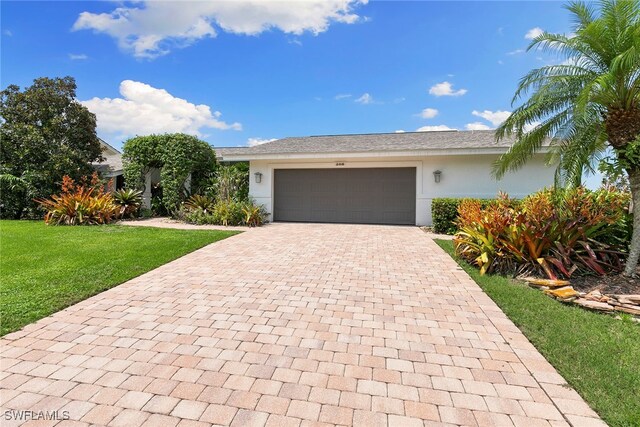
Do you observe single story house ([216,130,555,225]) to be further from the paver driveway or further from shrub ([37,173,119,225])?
the paver driveway

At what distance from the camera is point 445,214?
1073 centimetres

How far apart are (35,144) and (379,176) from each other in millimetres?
15446

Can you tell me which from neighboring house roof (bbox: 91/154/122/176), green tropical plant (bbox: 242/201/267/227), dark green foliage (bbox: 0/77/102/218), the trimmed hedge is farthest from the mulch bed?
neighboring house roof (bbox: 91/154/122/176)

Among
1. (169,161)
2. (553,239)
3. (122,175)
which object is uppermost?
(169,161)

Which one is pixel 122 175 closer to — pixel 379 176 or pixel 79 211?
pixel 79 211

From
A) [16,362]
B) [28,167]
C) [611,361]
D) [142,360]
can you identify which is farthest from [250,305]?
[28,167]

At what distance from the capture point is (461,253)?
6879 millimetres

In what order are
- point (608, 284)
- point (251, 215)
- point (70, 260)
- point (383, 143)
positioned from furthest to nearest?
point (383, 143) → point (251, 215) → point (70, 260) → point (608, 284)

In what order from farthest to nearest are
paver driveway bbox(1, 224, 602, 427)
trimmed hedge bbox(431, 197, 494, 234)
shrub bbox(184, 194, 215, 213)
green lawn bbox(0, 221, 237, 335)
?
shrub bbox(184, 194, 215, 213) < trimmed hedge bbox(431, 197, 494, 234) < green lawn bbox(0, 221, 237, 335) < paver driveway bbox(1, 224, 602, 427)

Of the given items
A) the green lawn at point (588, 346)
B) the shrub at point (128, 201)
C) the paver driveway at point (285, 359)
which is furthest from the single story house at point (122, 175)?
the green lawn at point (588, 346)

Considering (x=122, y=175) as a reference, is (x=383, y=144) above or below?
above

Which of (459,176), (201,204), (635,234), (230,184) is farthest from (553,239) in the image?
(201,204)

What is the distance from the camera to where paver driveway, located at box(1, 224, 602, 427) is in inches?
86.3

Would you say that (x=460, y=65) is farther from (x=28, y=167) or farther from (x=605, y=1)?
(x=28, y=167)
